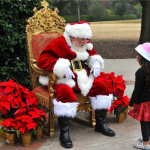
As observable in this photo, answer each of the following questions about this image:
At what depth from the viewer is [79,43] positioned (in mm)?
3168

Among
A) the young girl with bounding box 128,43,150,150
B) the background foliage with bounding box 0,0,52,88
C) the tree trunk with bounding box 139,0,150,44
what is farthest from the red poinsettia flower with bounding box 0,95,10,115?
the tree trunk with bounding box 139,0,150,44

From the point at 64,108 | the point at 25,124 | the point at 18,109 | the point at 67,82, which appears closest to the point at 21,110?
the point at 18,109

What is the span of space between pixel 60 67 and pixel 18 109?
648 millimetres

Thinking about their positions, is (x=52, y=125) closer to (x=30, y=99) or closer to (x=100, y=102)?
(x=30, y=99)

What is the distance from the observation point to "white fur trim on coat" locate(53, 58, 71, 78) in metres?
2.93

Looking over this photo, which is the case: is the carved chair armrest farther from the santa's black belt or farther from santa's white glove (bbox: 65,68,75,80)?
the santa's black belt

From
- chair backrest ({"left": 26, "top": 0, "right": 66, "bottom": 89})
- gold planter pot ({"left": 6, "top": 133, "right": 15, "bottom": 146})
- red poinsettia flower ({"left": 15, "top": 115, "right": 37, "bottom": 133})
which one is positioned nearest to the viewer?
red poinsettia flower ({"left": 15, "top": 115, "right": 37, "bottom": 133})

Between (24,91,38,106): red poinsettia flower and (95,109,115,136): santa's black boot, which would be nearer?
(24,91,38,106): red poinsettia flower

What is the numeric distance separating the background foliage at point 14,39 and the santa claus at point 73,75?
31.1 inches

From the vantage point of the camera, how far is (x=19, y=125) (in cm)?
278

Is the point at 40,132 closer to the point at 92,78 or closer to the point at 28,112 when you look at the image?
the point at 28,112

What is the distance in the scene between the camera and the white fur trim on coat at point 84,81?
307 centimetres

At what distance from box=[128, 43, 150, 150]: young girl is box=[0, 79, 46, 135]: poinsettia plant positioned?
1.06 meters

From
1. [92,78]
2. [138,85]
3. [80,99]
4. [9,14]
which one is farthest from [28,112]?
[9,14]
